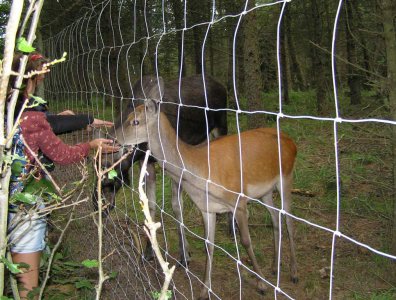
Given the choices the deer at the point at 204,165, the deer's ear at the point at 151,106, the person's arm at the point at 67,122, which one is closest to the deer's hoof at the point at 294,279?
the deer at the point at 204,165

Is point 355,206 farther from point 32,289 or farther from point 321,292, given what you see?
point 32,289

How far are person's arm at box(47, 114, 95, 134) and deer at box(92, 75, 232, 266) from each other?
0.37 meters

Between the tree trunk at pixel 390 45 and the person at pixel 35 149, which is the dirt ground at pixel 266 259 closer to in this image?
the person at pixel 35 149

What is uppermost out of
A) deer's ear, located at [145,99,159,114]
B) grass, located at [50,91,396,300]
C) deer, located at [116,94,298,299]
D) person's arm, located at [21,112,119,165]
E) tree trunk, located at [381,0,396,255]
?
tree trunk, located at [381,0,396,255]

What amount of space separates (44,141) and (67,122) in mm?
772

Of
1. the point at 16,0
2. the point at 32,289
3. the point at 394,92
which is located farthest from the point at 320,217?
the point at 16,0

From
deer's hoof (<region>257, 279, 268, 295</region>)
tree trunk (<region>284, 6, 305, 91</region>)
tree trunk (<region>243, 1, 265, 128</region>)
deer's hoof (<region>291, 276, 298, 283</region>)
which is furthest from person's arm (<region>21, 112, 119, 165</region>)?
tree trunk (<region>284, 6, 305, 91</region>)

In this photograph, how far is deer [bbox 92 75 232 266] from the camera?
4.36m

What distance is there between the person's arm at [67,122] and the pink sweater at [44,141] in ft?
1.87

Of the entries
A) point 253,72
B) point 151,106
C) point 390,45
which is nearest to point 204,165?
point 151,106

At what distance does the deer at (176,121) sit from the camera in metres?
4.36

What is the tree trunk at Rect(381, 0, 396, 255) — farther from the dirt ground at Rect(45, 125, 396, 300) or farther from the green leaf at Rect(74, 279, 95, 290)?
the green leaf at Rect(74, 279, 95, 290)

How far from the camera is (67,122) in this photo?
3.71 metres

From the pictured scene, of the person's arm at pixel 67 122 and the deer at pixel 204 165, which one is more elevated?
the person's arm at pixel 67 122
